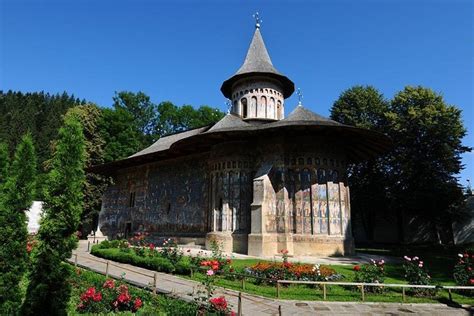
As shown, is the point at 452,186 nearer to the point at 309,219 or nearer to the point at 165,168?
the point at 309,219

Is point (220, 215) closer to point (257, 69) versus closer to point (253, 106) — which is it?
point (253, 106)

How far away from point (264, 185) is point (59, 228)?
10248 mm

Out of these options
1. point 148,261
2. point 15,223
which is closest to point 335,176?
point 148,261

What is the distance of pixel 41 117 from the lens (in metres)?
51.7

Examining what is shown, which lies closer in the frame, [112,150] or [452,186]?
[452,186]

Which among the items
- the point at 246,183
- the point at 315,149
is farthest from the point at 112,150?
the point at 315,149

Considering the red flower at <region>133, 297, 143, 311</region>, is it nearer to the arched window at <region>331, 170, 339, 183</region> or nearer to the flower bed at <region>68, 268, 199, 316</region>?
the flower bed at <region>68, 268, 199, 316</region>

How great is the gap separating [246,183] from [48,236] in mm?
11492

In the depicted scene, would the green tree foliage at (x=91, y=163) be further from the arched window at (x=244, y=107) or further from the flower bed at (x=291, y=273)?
the flower bed at (x=291, y=273)

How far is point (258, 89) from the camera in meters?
22.9

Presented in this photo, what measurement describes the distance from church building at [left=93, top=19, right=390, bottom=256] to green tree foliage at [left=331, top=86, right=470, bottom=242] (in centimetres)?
733

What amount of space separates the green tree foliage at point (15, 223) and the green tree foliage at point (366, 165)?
79.4ft

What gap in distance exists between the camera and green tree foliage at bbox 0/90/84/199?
44.3m

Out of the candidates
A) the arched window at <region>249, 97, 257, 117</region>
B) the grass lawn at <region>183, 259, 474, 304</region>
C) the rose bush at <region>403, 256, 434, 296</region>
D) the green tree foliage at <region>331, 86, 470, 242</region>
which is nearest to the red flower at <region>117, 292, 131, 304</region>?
the grass lawn at <region>183, 259, 474, 304</region>
